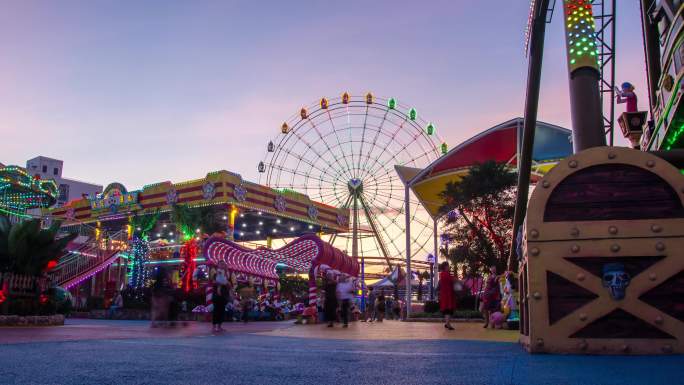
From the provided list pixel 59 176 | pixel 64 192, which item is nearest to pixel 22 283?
pixel 64 192

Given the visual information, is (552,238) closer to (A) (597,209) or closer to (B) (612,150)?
(A) (597,209)

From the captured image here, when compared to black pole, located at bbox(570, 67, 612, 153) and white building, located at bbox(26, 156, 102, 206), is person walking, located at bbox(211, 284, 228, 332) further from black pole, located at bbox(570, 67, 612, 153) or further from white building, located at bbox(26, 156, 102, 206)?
white building, located at bbox(26, 156, 102, 206)

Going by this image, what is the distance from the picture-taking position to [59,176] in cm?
7044

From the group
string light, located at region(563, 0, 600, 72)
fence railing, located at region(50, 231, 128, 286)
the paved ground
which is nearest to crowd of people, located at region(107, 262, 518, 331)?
string light, located at region(563, 0, 600, 72)

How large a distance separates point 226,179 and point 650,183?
34752mm

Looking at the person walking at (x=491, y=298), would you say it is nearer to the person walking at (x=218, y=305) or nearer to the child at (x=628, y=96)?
the person walking at (x=218, y=305)

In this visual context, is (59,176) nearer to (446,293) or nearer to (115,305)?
(115,305)

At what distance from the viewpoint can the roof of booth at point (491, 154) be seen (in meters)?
25.7

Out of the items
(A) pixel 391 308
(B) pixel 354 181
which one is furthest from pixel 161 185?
(A) pixel 391 308

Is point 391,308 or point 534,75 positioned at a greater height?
point 534,75

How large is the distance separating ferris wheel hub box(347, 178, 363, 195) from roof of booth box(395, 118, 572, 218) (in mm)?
5027

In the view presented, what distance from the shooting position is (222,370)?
2.57 meters

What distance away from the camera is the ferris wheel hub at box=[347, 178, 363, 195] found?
36.9 metres

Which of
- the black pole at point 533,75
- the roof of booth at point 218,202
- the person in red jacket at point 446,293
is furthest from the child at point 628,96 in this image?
the roof of booth at point 218,202
